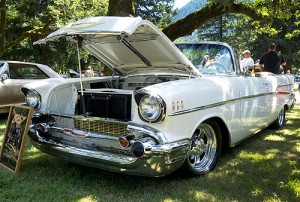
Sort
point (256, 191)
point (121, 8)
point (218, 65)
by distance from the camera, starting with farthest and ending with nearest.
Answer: point (121, 8) < point (218, 65) < point (256, 191)

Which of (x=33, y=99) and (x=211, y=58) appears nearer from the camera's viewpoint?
(x=33, y=99)

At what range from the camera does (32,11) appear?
51.1 ft

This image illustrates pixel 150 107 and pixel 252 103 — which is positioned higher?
pixel 150 107

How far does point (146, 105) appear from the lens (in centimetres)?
289

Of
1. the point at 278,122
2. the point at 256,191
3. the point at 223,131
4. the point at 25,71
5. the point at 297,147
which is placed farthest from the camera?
the point at 25,71

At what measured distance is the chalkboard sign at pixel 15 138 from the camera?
3432 millimetres

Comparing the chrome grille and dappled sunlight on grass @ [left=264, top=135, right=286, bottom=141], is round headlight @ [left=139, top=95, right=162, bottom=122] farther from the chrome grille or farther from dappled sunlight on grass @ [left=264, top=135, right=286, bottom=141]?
dappled sunlight on grass @ [left=264, top=135, right=286, bottom=141]

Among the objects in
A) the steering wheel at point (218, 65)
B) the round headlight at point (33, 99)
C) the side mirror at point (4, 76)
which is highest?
the steering wheel at point (218, 65)

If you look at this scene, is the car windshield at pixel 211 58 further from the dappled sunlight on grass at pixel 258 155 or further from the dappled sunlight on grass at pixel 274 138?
the dappled sunlight on grass at pixel 274 138

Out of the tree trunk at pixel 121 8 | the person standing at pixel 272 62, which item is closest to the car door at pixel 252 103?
the person standing at pixel 272 62

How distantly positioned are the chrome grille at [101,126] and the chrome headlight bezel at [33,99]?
547 millimetres

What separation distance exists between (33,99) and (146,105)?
4.97 ft

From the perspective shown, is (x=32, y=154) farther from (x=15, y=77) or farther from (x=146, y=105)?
(x=15, y=77)

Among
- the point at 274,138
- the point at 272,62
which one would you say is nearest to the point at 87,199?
the point at 274,138
